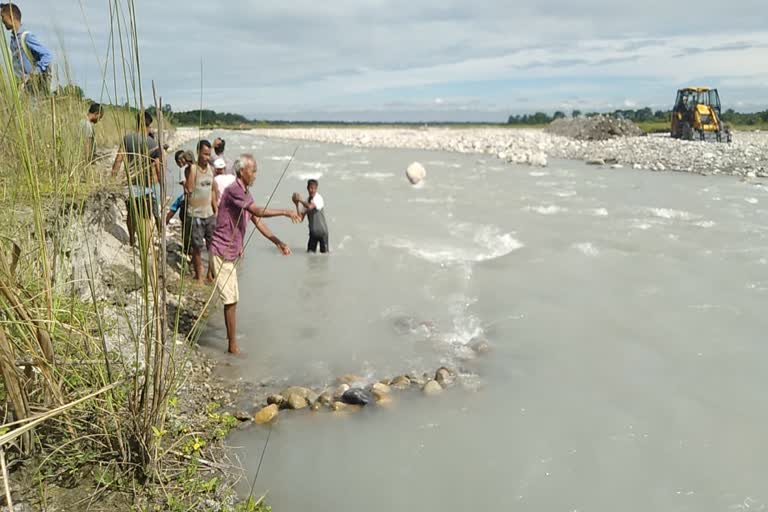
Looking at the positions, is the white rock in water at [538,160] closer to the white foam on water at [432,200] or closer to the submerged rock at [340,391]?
the white foam on water at [432,200]

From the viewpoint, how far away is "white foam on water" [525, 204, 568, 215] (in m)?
11.9

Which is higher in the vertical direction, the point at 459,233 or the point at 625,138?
the point at 625,138

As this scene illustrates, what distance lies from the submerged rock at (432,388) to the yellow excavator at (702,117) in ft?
79.2

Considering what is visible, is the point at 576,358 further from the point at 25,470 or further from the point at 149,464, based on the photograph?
the point at 25,470

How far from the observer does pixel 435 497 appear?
10.4 feet

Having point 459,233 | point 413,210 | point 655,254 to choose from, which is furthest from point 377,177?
point 655,254

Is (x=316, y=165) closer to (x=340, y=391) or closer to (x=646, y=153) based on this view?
(x=646, y=153)

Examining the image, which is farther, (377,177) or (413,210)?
(377,177)

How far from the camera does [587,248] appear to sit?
28.7 ft

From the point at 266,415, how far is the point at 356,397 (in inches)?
25.5

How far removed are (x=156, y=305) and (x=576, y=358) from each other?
12.3 feet

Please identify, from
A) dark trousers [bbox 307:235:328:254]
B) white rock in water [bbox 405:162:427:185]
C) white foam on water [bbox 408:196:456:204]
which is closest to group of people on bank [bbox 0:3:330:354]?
dark trousers [bbox 307:235:328:254]

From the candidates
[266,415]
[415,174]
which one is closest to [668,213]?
[415,174]

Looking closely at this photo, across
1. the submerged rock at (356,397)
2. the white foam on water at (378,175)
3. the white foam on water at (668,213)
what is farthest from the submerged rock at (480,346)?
the white foam on water at (378,175)
